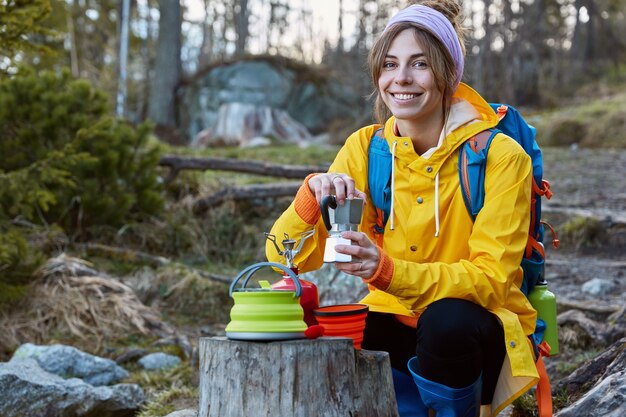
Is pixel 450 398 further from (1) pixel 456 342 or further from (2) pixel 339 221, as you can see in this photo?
(2) pixel 339 221

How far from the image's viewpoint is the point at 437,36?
2.89 meters

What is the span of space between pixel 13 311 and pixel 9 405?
1.85m

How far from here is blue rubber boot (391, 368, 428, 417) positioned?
3051mm

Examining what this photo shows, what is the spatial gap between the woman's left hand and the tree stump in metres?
0.22

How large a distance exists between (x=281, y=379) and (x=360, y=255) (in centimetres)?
46

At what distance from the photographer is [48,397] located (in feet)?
13.1

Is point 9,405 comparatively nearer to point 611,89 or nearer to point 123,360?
point 123,360

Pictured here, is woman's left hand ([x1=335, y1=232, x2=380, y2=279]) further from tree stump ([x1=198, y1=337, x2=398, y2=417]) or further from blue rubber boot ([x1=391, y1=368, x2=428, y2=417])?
blue rubber boot ([x1=391, y1=368, x2=428, y2=417])

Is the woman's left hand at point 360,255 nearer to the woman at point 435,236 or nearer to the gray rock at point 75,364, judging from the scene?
the woman at point 435,236

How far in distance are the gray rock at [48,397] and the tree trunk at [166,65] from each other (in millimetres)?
13973

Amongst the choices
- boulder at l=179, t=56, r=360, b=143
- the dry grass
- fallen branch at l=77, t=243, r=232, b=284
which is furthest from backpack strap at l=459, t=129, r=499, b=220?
boulder at l=179, t=56, r=360, b=143

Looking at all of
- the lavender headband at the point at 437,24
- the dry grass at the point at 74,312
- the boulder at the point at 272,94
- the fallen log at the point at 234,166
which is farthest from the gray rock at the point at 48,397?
the boulder at the point at 272,94

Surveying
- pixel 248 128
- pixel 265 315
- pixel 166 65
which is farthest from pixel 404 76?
pixel 166 65

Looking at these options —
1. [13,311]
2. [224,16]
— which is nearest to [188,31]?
[224,16]
